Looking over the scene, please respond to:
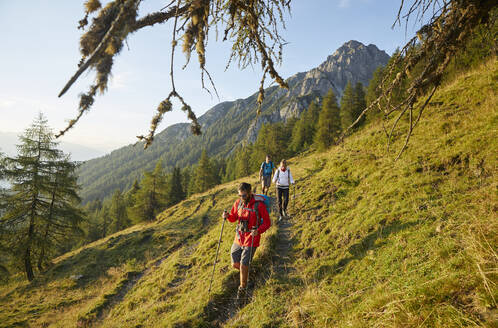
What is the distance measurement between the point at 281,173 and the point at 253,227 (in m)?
3.77

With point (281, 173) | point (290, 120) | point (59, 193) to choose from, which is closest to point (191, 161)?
point (290, 120)

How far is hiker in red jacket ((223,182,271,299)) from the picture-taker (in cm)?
459

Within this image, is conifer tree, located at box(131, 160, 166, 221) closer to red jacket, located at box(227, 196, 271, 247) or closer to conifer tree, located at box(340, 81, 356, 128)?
conifer tree, located at box(340, 81, 356, 128)

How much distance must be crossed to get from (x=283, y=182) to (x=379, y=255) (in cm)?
440

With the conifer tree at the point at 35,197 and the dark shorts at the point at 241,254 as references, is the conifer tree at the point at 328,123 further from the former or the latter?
the conifer tree at the point at 35,197

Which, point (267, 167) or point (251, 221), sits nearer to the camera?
point (251, 221)

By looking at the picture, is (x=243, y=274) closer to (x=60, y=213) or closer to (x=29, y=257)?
(x=60, y=213)

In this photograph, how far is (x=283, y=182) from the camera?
796 cm

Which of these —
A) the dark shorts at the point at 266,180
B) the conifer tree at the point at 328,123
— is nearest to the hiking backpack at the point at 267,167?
the dark shorts at the point at 266,180

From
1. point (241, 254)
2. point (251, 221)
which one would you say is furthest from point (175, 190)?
point (251, 221)

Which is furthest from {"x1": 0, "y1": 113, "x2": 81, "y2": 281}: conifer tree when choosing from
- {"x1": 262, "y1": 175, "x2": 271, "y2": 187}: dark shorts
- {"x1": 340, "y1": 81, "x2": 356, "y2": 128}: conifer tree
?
{"x1": 340, "y1": 81, "x2": 356, "y2": 128}: conifer tree

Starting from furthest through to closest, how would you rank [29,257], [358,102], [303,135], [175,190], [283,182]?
[175,190] < [303,135] < [358,102] < [29,257] < [283,182]

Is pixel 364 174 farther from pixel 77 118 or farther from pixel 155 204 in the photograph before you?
pixel 155 204

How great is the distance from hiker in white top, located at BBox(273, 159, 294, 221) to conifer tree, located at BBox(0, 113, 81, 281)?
1906cm
